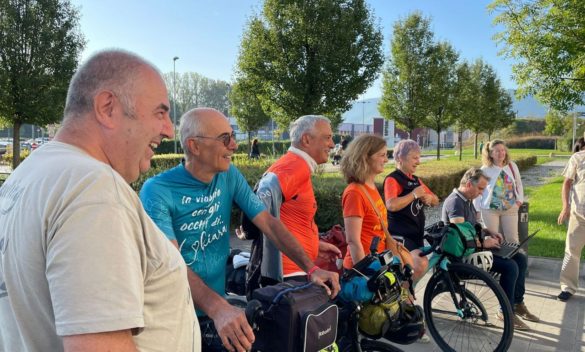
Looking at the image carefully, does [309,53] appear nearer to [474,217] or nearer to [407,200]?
[474,217]

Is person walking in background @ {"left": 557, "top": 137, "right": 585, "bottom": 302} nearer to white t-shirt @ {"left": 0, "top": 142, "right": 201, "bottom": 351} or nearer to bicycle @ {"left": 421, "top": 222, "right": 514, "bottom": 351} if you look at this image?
bicycle @ {"left": 421, "top": 222, "right": 514, "bottom": 351}

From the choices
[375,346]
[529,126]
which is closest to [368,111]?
[529,126]

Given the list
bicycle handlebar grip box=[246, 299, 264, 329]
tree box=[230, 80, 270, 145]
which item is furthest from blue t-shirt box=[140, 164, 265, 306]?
tree box=[230, 80, 270, 145]

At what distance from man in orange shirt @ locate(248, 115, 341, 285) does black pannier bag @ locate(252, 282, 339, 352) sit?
0.87 m

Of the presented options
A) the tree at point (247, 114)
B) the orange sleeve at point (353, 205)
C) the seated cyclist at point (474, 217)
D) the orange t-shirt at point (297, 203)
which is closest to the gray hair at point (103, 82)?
the orange t-shirt at point (297, 203)

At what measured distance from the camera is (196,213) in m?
2.44

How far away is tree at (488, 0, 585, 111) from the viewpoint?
946 centimetres

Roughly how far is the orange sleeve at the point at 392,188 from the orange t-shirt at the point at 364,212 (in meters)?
0.59

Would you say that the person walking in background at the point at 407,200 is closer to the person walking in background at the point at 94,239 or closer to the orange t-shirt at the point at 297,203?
the orange t-shirt at the point at 297,203

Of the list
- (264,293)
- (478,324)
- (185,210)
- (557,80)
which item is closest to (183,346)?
(264,293)

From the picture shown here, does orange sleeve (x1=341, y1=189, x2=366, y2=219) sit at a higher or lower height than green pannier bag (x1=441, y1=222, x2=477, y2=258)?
higher

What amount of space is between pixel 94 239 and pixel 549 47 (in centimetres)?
1094

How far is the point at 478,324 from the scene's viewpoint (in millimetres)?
4121

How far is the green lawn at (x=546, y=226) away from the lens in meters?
7.69
